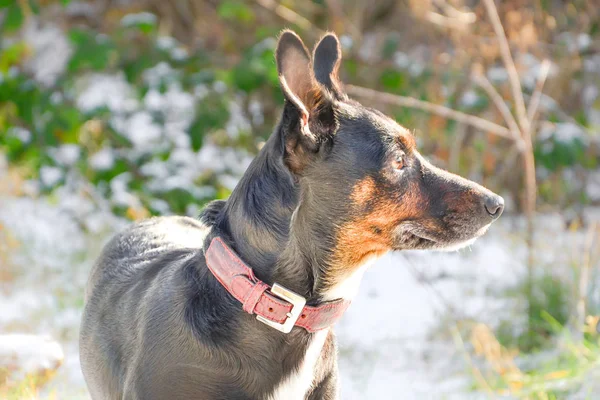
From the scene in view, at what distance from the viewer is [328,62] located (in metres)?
2.94

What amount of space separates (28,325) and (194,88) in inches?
96.5

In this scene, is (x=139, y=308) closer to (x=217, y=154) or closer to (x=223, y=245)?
(x=223, y=245)

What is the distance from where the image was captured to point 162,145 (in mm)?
6703

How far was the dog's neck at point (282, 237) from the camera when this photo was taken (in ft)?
8.06

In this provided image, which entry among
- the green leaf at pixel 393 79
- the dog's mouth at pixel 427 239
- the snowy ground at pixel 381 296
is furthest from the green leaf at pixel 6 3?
the dog's mouth at pixel 427 239

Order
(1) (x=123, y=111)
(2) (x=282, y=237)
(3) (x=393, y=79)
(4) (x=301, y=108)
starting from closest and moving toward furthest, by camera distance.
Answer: (4) (x=301, y=108)
(2) (x=282, y=237)
(3) (x=393, y=79)
(1) (x=123, y=111)

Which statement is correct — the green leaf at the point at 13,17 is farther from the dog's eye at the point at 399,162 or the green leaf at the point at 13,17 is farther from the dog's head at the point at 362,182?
the dog's eye at the point at 399,162

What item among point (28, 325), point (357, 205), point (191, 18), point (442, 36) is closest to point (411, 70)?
point (442, 36)

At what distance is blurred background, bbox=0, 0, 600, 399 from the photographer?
516 cm

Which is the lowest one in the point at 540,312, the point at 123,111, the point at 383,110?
the point at 123,111

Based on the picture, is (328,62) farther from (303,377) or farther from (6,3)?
(6,3)

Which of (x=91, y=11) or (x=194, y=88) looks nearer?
(x=194, y=88)

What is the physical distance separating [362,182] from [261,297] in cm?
50

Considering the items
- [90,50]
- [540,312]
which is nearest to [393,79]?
[540,312]
